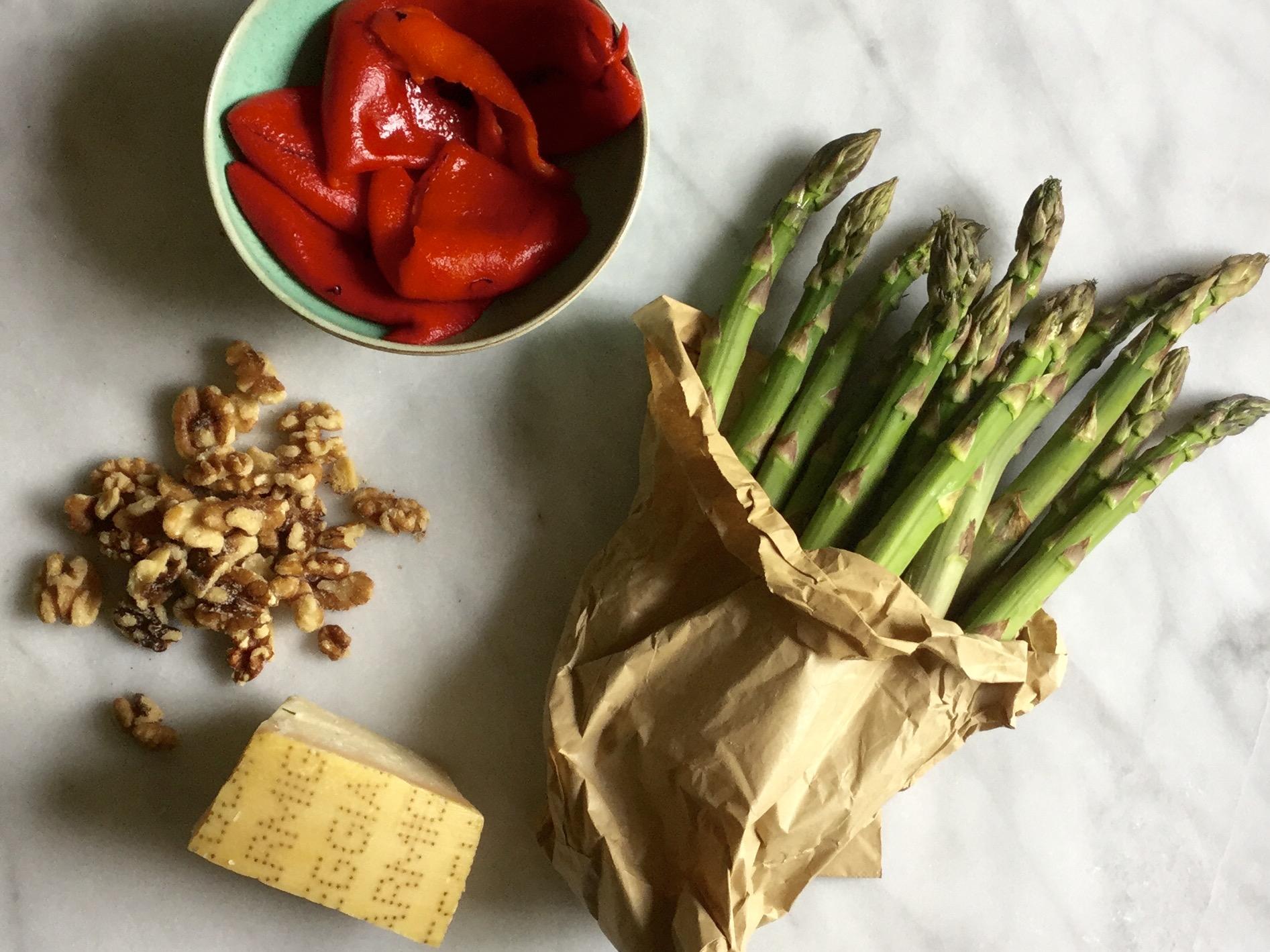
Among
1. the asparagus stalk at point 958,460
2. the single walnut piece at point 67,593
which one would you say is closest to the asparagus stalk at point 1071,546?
the asparagus stalk at point 958,460

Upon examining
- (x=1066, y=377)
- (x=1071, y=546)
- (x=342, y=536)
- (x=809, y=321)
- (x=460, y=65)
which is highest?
(x=460, y=65)

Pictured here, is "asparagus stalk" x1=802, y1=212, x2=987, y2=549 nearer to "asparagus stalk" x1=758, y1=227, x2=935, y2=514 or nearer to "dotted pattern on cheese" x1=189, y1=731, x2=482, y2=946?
"asparagus stalk" x1=758, y1=227, x2=935, y2=514

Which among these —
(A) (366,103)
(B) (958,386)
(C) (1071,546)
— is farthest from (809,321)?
(A) (366,103)

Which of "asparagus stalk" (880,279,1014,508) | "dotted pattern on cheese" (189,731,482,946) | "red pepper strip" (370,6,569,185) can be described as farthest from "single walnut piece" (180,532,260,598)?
"asparagus stalk" (880,279,1014,508)

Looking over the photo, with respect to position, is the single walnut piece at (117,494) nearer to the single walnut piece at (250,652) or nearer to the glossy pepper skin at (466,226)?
the single walnut piece at (250,652)

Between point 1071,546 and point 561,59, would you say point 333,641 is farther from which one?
point 1071,546

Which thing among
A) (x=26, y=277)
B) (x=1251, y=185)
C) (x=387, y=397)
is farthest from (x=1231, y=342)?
(x=26, y=277)

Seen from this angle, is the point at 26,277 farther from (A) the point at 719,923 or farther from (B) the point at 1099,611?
(B) the point at 1099,611
